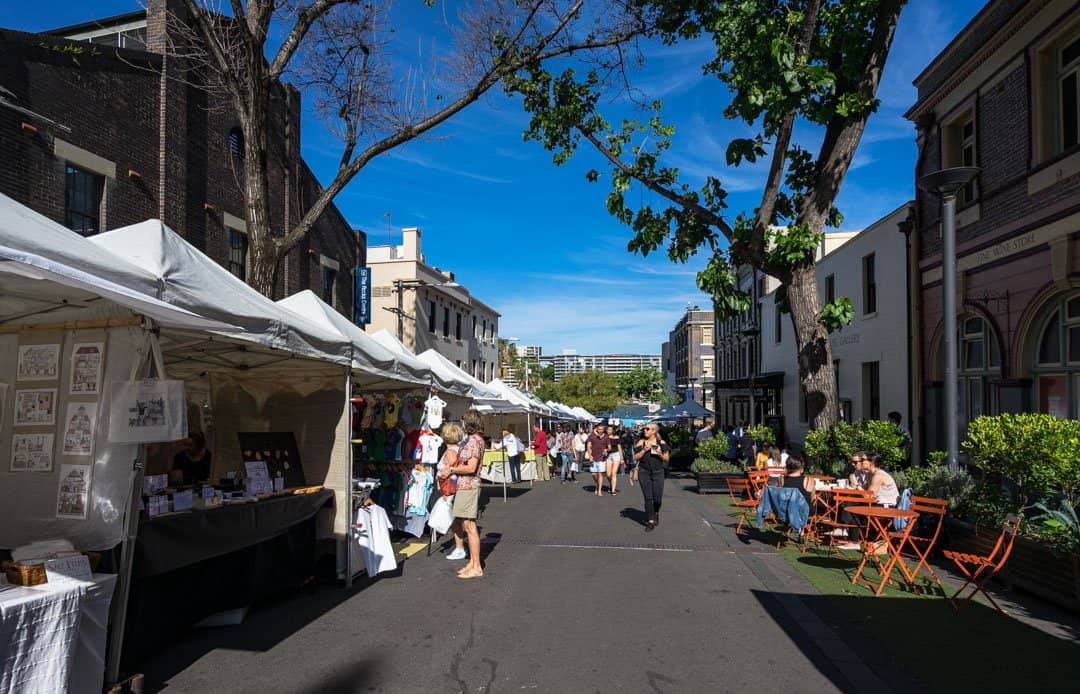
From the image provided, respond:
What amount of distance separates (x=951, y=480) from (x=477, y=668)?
6.95 meters

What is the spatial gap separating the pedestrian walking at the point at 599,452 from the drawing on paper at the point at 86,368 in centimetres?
1431

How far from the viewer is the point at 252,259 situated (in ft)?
37.1

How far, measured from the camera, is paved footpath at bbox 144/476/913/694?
16.3 feet

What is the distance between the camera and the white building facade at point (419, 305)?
1305 inches

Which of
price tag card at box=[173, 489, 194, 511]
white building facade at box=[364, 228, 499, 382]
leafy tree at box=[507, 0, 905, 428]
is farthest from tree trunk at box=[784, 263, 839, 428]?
white building facade at box=[364, 228, 499, 382]

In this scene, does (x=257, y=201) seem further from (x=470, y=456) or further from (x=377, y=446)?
(x=470, y=456)

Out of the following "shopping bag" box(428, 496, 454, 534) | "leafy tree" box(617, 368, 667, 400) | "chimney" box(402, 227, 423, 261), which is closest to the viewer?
"shopping bag" box(428, 496, 454, 534)

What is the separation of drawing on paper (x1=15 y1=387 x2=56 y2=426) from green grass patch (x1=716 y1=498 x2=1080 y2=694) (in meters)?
6.08

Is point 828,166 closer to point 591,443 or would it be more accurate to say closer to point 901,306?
point 901,306

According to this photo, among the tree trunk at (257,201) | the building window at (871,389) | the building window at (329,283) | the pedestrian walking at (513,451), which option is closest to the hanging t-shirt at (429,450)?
the tree trunk at (257,201)

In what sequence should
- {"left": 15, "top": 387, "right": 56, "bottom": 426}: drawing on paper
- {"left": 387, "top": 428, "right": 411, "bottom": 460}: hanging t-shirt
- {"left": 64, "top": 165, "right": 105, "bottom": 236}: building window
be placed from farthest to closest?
{"left": 64, "top": 165, "right": 105, "bottom": 236}: building window → {"left": 387, "top": 428, "right": 411, "bottom": 460}: hanging t-shirt → {"left": 15, "top": 387, "right": 56, "bottom": 426}: drawing on paper

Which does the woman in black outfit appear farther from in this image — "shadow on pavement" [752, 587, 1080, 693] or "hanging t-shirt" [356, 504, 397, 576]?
"hanging t-shirt" [356, 504, 397, 576]

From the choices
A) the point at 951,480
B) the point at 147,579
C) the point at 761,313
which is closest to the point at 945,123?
the point at 951,480

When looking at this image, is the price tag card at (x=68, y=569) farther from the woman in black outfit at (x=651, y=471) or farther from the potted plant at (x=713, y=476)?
the potted plant at (x=713, y=476)
